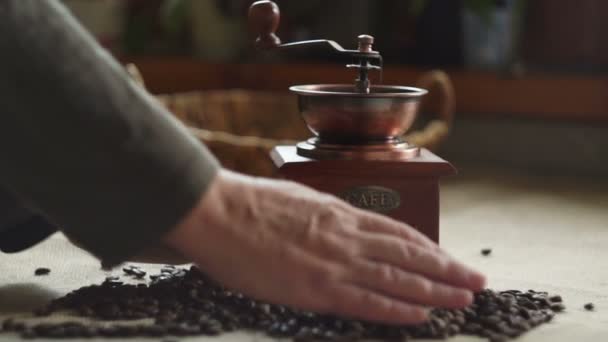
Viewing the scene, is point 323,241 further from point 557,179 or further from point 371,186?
point 557,179

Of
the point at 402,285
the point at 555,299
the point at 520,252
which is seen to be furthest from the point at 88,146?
the point at 520,252

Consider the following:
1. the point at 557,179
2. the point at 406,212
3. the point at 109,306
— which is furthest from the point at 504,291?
the point at 557,179

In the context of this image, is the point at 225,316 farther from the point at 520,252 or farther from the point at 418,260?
the point at 520,252

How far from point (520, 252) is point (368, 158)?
49cm

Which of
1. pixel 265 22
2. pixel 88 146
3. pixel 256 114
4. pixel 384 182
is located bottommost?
pixel 256 114

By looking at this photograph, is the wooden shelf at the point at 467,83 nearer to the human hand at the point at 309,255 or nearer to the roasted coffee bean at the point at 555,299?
the roasted coffee bean at the point at 555,299

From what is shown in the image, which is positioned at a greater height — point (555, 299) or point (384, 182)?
point (384, 182)

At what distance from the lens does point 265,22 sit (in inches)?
56.6

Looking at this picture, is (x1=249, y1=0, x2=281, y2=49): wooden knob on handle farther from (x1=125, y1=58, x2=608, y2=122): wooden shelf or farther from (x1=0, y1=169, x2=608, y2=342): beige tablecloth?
(x1=125, y1=58, x2=608, y2=122): wooden shelf

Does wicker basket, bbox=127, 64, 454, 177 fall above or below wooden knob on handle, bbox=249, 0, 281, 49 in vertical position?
below

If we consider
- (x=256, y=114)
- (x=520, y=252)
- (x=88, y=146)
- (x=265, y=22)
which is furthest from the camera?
(x=256, y=114)

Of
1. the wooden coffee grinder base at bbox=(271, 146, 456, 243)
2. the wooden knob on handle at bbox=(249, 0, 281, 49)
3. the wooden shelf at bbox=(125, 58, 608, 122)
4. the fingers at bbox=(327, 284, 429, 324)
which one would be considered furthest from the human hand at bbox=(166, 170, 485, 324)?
the wooden shelf at bbox=(125, 58, 608, 122)

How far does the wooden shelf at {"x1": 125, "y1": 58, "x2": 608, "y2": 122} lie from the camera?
109 inches

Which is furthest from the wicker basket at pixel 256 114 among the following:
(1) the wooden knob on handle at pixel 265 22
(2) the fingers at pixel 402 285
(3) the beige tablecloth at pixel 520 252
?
(2) the fingers at pixel 402 285
